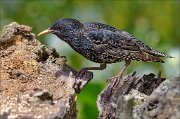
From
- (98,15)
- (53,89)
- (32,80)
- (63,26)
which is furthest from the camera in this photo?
(98,15)

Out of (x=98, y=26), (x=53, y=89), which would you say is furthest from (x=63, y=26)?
(x=53, y=89)

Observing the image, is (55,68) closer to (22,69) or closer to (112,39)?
(22,69)

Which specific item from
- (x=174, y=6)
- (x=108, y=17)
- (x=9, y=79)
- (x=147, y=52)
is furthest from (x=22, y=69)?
(x=174, y=6)

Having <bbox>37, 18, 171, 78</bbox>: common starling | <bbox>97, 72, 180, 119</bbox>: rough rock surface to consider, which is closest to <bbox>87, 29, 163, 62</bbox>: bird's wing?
<bbox>37, 18, 171, 78</bbox>: common starling

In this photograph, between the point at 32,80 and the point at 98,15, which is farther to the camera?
the point at 98,15

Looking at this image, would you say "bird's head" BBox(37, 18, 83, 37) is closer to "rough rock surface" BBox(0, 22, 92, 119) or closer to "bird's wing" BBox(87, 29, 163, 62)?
"bird's wing" BBox(87, 29, 163, 62)

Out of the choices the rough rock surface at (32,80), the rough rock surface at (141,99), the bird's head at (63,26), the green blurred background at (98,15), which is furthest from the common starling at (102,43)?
the green blurred background at (98,15)

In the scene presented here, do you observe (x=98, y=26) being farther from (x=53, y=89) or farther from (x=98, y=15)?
(x=98, y=15)

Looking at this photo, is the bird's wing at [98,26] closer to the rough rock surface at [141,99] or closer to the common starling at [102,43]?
the common starling at [102,43]
